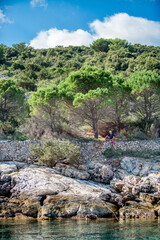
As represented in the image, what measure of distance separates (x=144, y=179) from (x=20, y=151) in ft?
27.6

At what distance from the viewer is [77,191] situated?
11.8m

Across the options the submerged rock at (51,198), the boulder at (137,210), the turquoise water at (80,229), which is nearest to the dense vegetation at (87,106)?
the submerged rock at (51,198)

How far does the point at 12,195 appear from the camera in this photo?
11.6 metres

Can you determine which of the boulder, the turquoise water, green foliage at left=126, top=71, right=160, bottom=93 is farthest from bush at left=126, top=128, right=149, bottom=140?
the turquoise water

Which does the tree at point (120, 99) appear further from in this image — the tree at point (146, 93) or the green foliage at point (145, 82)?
the green foliage at point (145, 82)

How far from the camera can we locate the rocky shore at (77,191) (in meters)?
10.6

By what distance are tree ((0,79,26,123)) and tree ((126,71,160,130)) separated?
10487mm

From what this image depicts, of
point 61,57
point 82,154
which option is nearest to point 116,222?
point 82,154

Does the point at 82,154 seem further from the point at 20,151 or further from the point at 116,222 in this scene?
the point at 116,222

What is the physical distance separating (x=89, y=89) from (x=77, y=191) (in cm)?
1085

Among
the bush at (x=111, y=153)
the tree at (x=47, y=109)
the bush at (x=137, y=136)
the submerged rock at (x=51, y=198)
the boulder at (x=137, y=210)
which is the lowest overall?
the boulder at (x=137, y=210)

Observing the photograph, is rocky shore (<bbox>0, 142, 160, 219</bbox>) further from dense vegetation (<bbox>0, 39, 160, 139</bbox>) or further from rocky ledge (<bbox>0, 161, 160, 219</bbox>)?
dense vegetation (<bbox>0, 39, 160, 139</bbox>)

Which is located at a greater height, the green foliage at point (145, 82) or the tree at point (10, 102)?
the green foliage at point (145, 82)

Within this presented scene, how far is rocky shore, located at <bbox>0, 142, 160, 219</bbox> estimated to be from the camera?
10.6 meters
